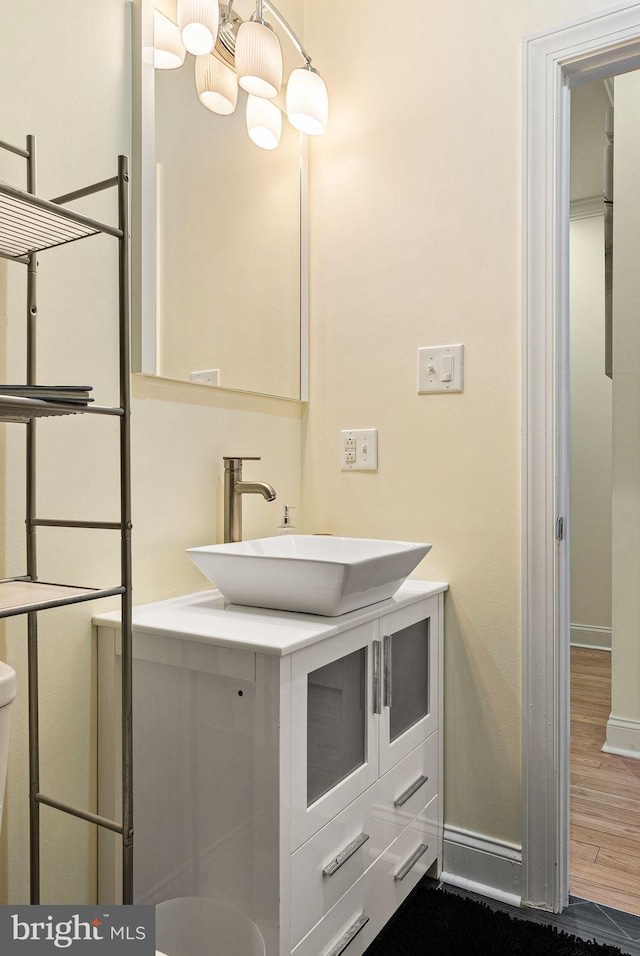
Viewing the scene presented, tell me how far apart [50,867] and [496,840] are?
103cm

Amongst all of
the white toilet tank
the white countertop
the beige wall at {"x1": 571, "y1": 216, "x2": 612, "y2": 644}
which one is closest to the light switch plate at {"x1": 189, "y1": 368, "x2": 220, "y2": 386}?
the white countertop

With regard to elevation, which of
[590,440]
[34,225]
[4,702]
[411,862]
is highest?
[34,225]

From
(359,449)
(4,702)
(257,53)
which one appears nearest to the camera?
(4,702)

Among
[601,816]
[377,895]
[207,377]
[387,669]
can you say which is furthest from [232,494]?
[601,816]

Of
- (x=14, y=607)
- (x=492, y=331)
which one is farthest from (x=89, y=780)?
(x=492, y=331)

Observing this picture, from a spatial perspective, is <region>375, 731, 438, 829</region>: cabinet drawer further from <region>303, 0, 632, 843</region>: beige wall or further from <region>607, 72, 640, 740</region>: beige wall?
<region>607, 72, 640, 740</region>: beige wall

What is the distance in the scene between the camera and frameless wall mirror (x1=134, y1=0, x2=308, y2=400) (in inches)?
57.1

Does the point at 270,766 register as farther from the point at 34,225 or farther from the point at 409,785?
the point at 34,225

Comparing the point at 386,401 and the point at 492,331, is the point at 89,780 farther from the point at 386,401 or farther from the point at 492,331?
the point at 492,331

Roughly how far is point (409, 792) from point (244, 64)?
5.71 ft

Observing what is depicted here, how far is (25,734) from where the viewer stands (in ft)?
3.97

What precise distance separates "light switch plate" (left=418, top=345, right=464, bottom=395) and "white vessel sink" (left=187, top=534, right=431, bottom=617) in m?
0.47

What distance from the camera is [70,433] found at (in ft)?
4.25

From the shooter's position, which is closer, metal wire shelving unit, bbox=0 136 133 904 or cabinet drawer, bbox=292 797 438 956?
metal wire shelving unit, bbox=0 136 133 904
